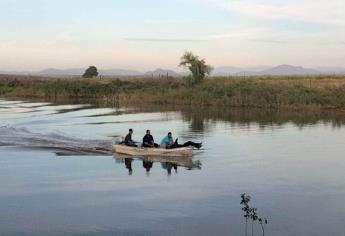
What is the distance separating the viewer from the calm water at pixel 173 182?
1803 cm

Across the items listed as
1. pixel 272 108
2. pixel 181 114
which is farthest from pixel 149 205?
pixel 272 108

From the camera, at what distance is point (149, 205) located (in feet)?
66.8

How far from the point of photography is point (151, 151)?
31.5 meters

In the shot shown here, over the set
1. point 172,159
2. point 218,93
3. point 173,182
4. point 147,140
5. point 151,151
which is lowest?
point 173,182

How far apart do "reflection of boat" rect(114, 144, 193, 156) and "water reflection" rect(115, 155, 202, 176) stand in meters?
0.22

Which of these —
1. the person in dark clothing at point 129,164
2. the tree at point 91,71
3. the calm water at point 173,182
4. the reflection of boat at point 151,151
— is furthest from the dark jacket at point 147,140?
the tree at point 91,71

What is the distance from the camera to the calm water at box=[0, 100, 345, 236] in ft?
59.2

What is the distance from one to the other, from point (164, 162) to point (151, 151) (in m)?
1.59

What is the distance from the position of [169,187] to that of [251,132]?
2086 centimetres

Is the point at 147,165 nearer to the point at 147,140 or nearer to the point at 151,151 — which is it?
the point at 151,151

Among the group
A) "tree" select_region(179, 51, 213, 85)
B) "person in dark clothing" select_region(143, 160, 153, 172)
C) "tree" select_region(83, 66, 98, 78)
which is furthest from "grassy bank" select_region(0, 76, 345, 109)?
"tree" select_region(83, 66, 98, 78)

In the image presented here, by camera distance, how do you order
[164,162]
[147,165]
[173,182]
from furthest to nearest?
[164,162] < [147,165] < [173,182]

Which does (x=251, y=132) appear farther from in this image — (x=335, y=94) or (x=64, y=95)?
(x=64, y=95)

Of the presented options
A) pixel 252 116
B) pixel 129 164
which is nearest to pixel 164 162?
pixel 129 164
